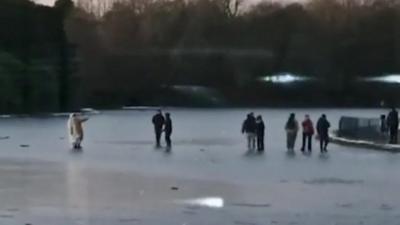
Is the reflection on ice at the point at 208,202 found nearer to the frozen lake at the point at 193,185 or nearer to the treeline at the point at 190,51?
the frozen lake at the point at 193,185

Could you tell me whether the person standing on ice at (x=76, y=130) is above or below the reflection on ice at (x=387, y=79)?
below

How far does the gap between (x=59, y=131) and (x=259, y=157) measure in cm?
2358

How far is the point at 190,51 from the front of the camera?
3890 inches

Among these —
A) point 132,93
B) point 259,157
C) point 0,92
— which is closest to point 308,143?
point 259,157

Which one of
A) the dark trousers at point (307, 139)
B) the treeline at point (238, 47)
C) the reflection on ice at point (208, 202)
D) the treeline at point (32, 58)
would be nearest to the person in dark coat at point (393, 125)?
the dark trousers at point (307, 139)

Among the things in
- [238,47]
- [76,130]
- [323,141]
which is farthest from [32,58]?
[323,141]

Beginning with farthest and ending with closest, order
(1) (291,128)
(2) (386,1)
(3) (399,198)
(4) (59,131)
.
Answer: (2) (386,1), (4) (59,131), (1) (291,128), (3) (399,198)

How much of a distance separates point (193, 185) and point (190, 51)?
73979 millimetres

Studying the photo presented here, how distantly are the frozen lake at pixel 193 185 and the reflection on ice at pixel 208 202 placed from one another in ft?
0.07

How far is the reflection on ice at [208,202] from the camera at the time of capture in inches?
804

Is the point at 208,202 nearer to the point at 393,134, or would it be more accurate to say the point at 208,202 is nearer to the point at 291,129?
the point at 291,129

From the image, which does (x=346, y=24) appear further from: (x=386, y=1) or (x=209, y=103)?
(x=209, y=103)

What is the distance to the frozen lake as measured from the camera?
18.7m

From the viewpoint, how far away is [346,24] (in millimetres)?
77375
